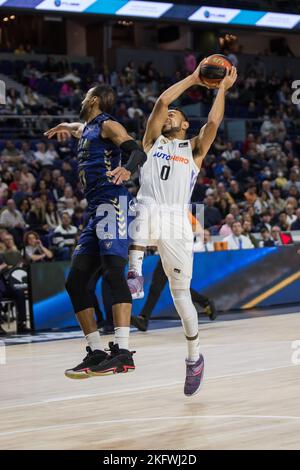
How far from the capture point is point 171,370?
30.8 feet

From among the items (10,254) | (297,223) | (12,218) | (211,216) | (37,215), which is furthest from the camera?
(297,223)

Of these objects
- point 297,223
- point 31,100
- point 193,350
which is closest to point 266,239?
point 297,223

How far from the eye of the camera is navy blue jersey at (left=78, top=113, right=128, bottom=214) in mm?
7461

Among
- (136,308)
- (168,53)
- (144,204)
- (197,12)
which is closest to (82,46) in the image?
(168,53)

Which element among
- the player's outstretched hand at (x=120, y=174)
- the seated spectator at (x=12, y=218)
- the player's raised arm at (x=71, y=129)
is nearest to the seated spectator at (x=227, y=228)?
the seated spectator at (x=12, y=218)

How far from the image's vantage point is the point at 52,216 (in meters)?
17.6

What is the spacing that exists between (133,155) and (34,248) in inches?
344

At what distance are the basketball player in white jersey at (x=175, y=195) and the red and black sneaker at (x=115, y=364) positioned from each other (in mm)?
567

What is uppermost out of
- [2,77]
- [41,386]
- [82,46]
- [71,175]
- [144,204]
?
[82,46]

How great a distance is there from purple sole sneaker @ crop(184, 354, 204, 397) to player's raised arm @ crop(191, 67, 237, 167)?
166 cm

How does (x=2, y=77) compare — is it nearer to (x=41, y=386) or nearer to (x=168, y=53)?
(x=168, y=53)

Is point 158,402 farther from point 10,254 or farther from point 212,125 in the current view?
point 10,254

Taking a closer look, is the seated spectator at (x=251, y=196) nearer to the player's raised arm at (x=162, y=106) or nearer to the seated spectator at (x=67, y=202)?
the seated spectator at (x=67, y=202)

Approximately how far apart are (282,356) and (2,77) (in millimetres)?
17724
